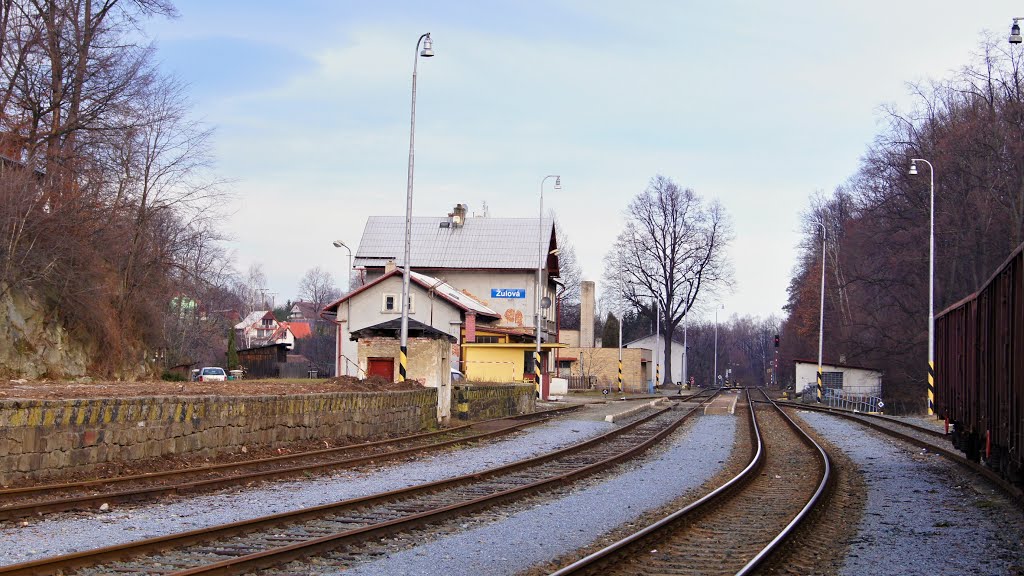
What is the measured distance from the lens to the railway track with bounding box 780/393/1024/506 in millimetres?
13913

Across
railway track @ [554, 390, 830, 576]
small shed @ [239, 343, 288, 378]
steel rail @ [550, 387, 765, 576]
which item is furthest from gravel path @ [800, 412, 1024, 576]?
small shed @ [239, 343, 288, 378]

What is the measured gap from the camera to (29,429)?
12.0m

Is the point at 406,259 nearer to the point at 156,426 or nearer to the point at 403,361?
the point at 403,361

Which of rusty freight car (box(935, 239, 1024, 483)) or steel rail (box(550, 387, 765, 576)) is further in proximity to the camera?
rusty freight car (box(935, 239, 1024, 483))

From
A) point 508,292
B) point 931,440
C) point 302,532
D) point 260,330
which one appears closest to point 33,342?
point 302,532

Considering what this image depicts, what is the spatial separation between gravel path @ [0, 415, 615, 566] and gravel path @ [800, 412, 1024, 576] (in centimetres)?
630

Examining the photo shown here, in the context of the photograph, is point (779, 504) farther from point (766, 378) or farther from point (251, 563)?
point (766, 378)

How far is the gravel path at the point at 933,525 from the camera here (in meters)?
9.12

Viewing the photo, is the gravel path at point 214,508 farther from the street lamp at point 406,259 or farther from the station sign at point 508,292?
the station sign at point 508,292

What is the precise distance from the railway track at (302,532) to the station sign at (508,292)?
1666 inches

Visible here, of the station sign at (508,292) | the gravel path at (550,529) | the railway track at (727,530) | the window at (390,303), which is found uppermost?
the station sign at (508,292)

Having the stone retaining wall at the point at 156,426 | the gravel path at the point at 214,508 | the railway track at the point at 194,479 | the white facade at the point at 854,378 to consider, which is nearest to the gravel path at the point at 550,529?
the gravel path at the point at 214,508

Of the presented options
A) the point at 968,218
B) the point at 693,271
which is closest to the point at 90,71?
the point at 968,218

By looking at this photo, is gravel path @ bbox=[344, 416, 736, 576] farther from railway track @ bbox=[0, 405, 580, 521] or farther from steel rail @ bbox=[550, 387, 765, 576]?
railway track @ bbox=[0, 405, 580, 521]
